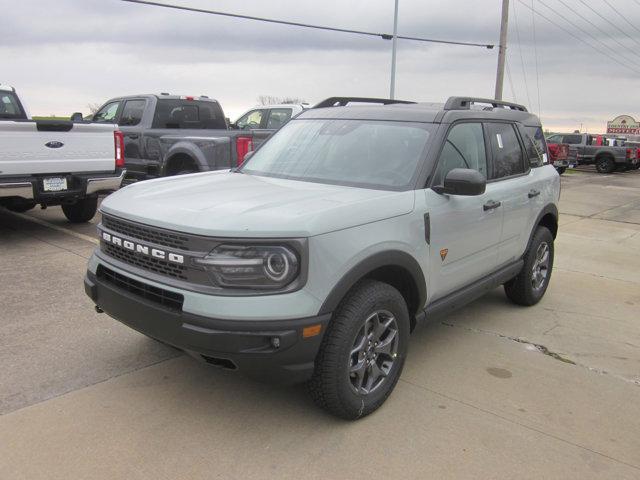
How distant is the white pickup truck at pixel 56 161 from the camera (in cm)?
669

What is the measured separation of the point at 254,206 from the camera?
2980mm

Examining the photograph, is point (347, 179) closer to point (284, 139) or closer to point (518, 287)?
point (284, 139)

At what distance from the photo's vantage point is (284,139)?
4.50 meters

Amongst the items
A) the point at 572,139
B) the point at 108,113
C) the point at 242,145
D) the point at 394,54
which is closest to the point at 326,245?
→ the point at 242,145

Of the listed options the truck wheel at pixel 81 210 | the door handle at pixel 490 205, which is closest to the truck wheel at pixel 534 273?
the door handle at pixel 490 205

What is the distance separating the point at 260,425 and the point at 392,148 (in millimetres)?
1989

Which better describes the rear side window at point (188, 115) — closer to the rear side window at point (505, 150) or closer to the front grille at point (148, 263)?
the rear side window at point (505, 150)

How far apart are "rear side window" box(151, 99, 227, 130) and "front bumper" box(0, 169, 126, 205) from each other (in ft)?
→ 8.67

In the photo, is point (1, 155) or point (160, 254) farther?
point (1, 155)

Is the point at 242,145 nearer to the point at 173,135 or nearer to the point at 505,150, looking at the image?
the point at 173,135

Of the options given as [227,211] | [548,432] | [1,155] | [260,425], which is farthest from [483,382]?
[1,155]

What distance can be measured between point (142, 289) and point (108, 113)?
30.9 feet

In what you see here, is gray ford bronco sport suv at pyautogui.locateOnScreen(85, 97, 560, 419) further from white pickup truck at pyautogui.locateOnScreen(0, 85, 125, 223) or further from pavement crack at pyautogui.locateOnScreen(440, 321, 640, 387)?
white pickup truck at pyautogui.locateOnScreen(0, 85, 125, 223)

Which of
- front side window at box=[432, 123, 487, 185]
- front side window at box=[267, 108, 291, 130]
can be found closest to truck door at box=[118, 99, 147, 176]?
front side window at box=[267, 108, 291, 130]
